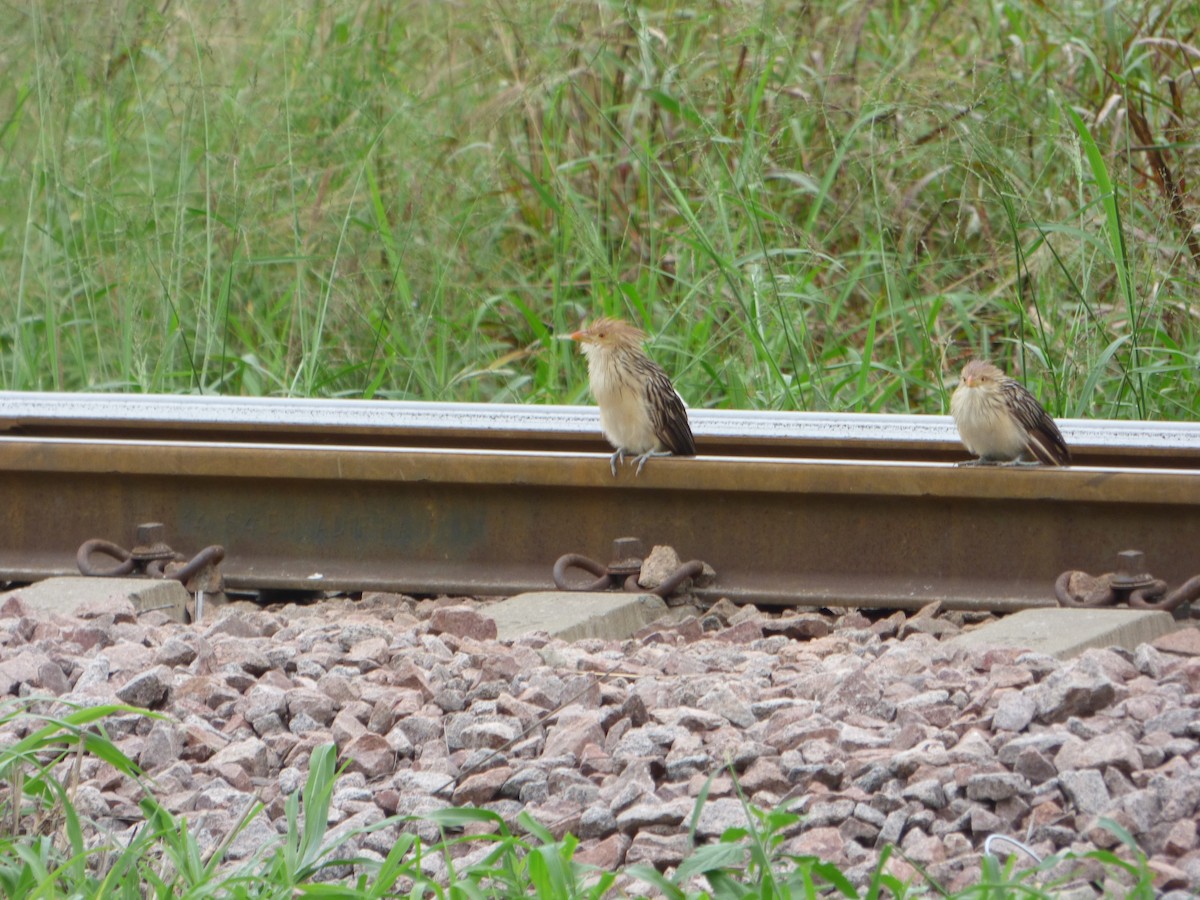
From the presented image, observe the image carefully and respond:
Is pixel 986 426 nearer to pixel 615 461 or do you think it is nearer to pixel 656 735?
pixel 615 461

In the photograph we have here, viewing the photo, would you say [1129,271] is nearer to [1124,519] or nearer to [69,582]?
[1124,519]

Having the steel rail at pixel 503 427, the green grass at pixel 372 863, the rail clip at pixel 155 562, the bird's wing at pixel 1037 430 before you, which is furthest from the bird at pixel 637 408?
the green grass at pixel 372 863

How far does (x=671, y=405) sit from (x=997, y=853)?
8.94 ft

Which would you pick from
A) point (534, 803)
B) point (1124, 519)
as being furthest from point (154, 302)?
point (534, 803)

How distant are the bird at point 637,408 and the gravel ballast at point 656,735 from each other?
123 cm

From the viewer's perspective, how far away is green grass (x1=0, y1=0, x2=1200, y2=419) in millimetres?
6516

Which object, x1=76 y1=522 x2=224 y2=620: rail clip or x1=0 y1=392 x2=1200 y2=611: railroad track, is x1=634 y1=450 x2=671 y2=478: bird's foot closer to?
x1=0 y1=392 x2=1200 y2=611: railroad track

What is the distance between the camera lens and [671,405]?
5242mm

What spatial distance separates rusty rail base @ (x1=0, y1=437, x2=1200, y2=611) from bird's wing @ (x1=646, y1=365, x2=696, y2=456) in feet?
0.68

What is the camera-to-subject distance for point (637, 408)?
5188 millimetres

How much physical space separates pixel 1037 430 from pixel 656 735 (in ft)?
7.22

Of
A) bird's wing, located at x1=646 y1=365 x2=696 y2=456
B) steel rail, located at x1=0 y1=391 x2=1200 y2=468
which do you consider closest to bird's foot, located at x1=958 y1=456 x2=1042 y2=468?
steel rail, located at x1=0 y1=391 x2=1200 y2=468

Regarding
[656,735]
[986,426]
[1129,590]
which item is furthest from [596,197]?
[656,735]

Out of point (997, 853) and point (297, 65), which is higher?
point (297, 65)
